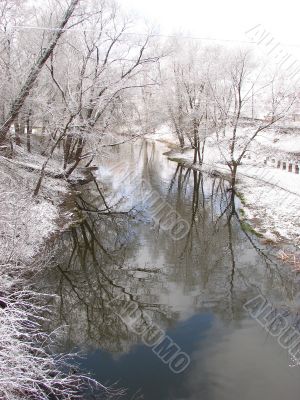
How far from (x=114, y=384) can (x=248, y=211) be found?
12.0m

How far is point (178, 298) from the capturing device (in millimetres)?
10258

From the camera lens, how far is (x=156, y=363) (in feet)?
25.8

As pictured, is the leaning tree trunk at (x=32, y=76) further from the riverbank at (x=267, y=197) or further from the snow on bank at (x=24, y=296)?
the riverbank at (x=267, y=197)

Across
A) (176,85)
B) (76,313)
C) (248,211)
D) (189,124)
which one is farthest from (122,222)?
(176,85)

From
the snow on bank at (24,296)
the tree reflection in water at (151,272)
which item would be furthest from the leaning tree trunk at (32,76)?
the tree reflection in water at (151,272)

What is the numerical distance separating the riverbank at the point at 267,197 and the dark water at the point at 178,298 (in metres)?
0.89

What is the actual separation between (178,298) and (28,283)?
4.02m

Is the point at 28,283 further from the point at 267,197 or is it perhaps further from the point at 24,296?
the point at 267,197

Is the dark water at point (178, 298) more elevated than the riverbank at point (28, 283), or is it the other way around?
the riverbank at point (28, 283)

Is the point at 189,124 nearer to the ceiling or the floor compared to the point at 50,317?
nearer to the ceiling

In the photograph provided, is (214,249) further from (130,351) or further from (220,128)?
(220,128)

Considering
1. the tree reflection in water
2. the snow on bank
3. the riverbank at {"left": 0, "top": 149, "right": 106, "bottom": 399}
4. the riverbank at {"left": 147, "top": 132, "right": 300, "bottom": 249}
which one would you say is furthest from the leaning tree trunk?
the riverbank at {"left": 147, "top": 132, "right": 300, "bottom": 249}

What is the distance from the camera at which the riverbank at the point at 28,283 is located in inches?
208

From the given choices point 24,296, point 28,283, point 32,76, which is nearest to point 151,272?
point 28,283
